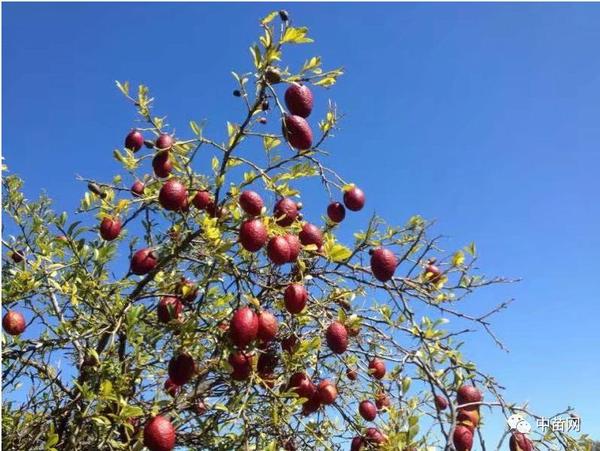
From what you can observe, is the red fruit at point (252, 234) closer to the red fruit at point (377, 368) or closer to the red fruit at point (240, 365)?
the red fruit at point (240, 365)

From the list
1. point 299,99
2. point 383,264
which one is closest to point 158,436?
point 383,264

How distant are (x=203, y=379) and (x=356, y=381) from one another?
2.87 feet

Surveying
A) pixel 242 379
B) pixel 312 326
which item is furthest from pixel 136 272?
pixel 312 326

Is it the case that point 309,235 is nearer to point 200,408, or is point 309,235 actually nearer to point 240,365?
point 240,365

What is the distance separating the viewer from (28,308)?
10.3 ft

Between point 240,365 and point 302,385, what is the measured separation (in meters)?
0.35

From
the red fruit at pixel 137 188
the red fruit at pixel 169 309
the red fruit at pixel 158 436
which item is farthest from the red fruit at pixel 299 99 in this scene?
the red fruit at pixel 158 436

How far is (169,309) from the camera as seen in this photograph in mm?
2451

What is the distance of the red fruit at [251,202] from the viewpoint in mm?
→ 2299

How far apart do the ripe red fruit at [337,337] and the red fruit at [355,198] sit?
68 centimetres

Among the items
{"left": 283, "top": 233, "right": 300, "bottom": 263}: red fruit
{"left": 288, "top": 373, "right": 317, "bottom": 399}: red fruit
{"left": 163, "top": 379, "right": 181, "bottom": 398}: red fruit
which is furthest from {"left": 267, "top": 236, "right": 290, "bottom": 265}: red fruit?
{"left": 163, "top": 379, "right": 181, "bottom": 398}: red fruit

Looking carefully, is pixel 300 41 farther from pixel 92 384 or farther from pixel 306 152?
pixel 92 384

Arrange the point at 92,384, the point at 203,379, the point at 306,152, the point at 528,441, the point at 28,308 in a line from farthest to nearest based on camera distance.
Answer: the point at 28,308, the point at 203,379, the point at 92,384, the point at 306,152, the point at 528,441

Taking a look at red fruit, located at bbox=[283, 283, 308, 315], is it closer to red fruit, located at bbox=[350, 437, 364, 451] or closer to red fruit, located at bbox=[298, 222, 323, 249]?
red fruit, located at bbox=[298, 222, 323, 249]
